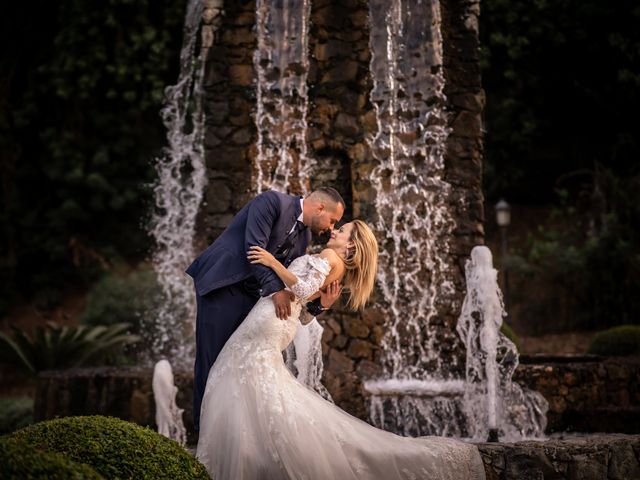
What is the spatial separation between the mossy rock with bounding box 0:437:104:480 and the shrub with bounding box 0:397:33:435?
6.80 meters

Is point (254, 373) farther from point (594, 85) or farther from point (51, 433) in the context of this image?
point (594, 85)

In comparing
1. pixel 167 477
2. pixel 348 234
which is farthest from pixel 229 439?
pixel 348 234

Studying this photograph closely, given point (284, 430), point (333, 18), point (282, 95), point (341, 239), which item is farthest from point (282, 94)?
point (284, 430)

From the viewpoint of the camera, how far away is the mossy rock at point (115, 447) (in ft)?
10.9

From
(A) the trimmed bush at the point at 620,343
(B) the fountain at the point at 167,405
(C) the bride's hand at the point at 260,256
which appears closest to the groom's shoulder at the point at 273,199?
(C) the bride's hand at the point at 260,256

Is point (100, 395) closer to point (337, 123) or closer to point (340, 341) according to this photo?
point (340, 341)

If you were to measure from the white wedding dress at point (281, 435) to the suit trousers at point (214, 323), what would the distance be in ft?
0.78

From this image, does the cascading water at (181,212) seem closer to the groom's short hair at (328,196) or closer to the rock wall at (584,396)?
the groom's short hair at (328,196)

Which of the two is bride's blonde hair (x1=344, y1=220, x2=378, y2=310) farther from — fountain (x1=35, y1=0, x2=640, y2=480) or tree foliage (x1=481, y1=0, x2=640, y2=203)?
tree foliage (x1=481, y1=0, x2=640, y2=203)

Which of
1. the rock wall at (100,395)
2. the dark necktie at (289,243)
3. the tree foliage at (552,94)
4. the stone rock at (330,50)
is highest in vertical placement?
the tree foliage at (552,94)

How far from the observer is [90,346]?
410 inches

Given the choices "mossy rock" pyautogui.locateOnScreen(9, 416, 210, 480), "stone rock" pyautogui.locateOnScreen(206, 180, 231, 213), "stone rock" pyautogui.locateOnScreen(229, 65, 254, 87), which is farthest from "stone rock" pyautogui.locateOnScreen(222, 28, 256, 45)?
"mossy rock" pyautogui.locateOnScreen(9, 416, 210, 480)

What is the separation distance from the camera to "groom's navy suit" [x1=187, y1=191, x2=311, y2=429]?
16.6 ft

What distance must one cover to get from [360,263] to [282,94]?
3.93 m
